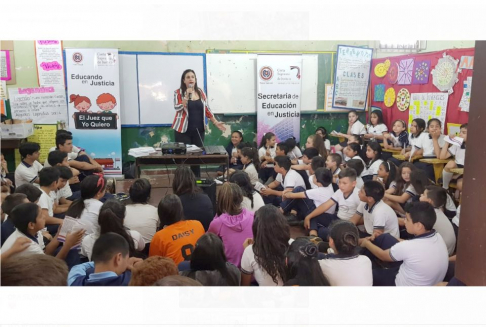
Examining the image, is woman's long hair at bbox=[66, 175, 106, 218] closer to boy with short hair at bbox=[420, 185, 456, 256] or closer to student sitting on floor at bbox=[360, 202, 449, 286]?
student sitting on floor at bbox=[360, 202, 449, 286]

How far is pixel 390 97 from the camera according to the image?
6.77 metres

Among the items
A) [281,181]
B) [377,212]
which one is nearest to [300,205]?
[281,181]

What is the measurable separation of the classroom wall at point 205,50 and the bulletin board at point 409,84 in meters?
0.49

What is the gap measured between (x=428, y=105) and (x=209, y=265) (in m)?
4.80

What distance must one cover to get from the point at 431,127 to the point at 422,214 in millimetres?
3042

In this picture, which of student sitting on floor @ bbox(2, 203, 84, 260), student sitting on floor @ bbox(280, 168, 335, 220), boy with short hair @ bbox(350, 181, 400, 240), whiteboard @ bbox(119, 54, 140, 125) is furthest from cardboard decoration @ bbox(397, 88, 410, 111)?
student sitting on floor @ bbox(2, 203, 84, 260)

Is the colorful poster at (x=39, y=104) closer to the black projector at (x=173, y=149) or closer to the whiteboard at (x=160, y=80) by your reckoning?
the whiteboard at (x=160, y=80)

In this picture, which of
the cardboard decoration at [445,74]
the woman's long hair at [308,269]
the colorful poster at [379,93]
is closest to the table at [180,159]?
the woman's long hair at [308,269]

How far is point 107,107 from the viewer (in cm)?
633

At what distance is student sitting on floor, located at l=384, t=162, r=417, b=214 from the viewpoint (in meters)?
3.82

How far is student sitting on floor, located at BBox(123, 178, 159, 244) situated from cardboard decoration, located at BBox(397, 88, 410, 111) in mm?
4593

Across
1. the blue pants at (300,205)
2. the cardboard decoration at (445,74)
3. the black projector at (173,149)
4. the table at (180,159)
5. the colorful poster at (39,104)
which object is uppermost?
the cardboard decoration at (445,74)

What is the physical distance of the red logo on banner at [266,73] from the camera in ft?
22.3

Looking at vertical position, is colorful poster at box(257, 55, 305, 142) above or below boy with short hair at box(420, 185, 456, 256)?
above
